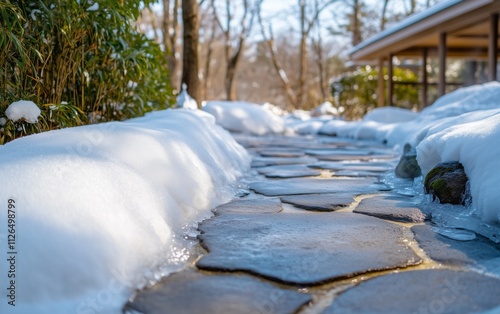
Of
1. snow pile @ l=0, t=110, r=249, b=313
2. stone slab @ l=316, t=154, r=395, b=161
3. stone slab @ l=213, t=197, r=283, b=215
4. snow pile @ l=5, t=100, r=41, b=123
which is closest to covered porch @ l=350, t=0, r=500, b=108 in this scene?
stone slab @ l=316, t=154, r=395, b=161

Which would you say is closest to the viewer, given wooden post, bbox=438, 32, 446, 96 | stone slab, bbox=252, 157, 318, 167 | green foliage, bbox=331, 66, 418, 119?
stone slab, bbox=252, 157, 318, 167

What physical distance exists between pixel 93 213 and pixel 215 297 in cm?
49

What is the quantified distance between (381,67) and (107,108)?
389 inches

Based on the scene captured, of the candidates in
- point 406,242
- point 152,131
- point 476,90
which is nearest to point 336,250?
point 406,242

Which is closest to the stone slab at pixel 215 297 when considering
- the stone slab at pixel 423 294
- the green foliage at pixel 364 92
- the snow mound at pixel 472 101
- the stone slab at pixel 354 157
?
the stone slab at pixel 423 294

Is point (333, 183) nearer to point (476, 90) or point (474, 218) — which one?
point (474, 218)

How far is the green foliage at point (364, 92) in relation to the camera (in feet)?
43.7

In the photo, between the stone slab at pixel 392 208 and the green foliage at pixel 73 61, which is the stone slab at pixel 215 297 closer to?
the stone slab at pixel 392 208

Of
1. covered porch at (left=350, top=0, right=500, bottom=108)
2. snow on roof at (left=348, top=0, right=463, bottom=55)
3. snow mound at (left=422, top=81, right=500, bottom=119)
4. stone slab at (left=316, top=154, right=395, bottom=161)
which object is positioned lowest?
stone slab at (left=316, top=154, right=395, bottom=161)

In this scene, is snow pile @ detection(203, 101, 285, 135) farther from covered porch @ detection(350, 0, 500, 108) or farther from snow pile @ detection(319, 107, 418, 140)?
covered porch @ detection(350, 0, 500, 108)

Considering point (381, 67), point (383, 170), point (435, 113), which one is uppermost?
point (381, 67)

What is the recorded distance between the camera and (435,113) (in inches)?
235

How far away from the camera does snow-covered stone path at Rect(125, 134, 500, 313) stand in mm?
1239

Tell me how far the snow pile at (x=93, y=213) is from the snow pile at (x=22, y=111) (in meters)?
0.40
